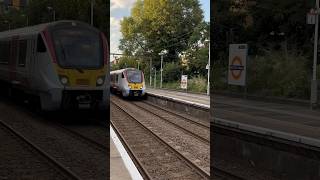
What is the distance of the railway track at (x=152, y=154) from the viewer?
645cm

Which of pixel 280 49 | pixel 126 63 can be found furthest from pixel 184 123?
pixel 280 49

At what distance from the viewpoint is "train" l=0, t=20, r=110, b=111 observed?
4285 mm

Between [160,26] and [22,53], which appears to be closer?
[160,26]

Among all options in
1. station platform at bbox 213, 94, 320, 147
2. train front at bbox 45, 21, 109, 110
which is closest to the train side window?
train front at bbox 45, 21, 109, 110

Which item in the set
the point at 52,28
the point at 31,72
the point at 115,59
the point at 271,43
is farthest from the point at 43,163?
the point at 271,43

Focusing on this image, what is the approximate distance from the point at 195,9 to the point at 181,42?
408mm

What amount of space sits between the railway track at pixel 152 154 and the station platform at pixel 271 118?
1622 mm

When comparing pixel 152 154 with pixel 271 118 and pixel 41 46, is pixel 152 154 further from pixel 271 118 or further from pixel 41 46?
pixel 271 118

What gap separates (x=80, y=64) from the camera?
15.5 feet

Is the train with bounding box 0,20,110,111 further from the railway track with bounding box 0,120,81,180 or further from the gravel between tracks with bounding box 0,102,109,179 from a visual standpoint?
the railway track with bounding box 0,120,81,180

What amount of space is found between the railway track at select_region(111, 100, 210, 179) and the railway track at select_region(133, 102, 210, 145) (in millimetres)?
296

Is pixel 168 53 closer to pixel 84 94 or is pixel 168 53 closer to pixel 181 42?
pixel 181 42

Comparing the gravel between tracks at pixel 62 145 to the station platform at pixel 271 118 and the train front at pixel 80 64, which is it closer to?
the train front at pixel 80 64

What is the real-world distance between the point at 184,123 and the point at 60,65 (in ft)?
24.4
